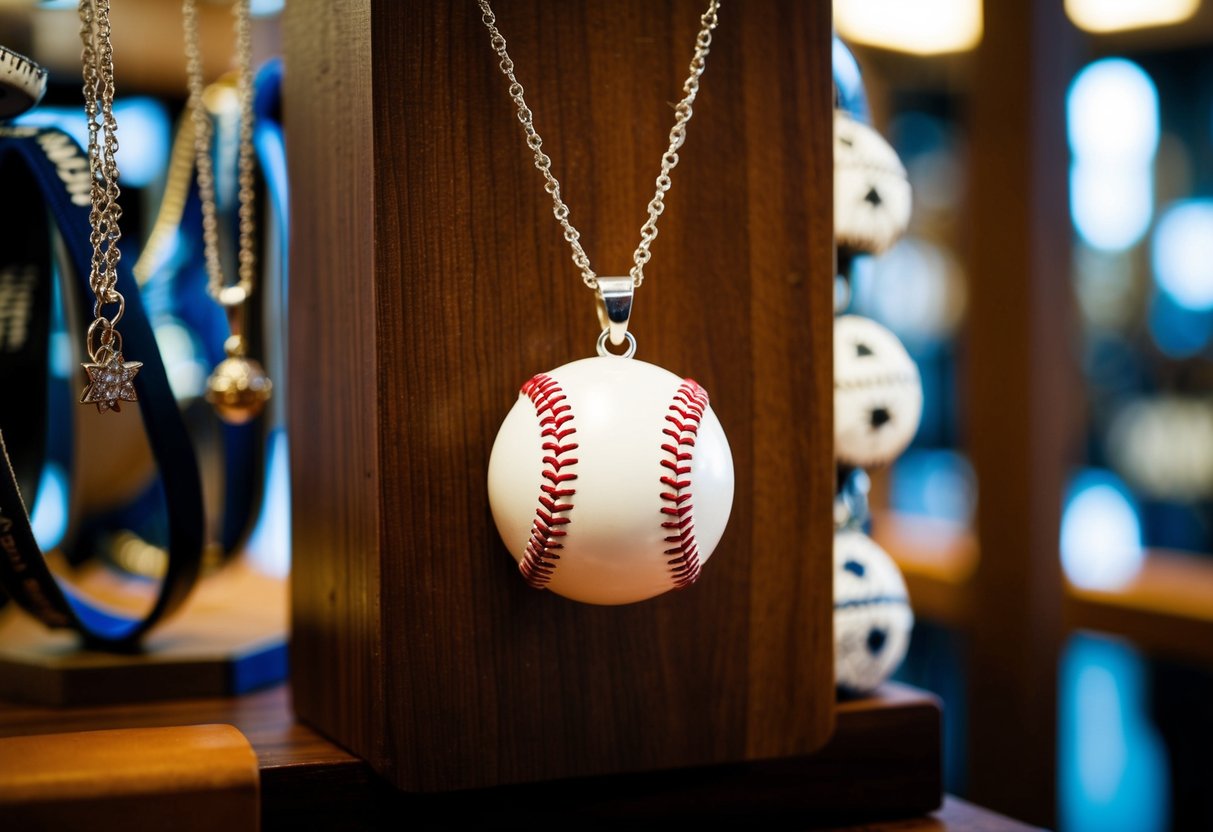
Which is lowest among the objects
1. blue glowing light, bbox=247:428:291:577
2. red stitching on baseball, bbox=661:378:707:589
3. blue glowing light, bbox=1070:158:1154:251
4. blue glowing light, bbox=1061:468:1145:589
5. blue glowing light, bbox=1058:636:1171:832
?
blue glowing light, bbox=1058:636:1171:832

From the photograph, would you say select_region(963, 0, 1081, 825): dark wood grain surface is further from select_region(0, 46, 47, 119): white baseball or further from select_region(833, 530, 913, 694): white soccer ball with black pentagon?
select_region(0, 46, 47, 119): white baseball

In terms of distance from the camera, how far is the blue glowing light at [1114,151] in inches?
Result: 116

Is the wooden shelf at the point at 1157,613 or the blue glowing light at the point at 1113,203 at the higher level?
the blue glowing light at the point at 1113,203

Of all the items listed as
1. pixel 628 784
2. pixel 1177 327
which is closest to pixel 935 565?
pixel 1177 327

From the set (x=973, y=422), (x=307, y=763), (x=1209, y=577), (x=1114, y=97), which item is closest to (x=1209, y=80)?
(x=1114, y=97)

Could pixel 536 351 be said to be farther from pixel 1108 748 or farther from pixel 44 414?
pixel 1108 748

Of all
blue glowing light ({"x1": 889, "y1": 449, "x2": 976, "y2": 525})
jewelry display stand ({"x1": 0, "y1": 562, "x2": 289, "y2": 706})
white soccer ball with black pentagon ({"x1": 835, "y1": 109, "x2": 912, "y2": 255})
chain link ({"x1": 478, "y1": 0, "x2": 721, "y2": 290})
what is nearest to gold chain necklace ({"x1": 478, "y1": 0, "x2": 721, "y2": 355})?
chain link ({"x1": 478, "y1": 0, "x2": 721, "y2": 290})

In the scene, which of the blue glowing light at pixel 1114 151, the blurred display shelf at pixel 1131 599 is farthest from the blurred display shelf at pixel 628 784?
the blue glowing light at pixel 1114 151

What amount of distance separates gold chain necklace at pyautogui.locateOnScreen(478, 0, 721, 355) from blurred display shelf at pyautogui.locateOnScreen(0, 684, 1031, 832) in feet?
0.91

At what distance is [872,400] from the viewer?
0.74 meters

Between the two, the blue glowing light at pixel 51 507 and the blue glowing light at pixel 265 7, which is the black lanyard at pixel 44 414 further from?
the blue glowing light at pixel 265 7

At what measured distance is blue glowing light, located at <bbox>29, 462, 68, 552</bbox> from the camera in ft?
2.51

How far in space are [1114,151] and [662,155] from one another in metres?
2.83

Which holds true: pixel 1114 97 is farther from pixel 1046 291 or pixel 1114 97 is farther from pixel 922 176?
pixel 1046 291
